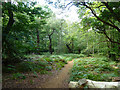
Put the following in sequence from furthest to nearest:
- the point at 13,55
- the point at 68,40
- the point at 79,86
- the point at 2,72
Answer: the point at 68,40
the point at 13,55
the point at 2,72
the point at 79,86

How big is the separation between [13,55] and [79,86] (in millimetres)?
5129

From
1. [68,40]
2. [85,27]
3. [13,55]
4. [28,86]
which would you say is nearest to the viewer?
[28,86]

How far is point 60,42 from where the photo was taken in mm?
19531

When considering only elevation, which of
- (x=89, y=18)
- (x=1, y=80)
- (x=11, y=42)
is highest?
(x=89, y=18)

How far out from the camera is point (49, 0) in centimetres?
624

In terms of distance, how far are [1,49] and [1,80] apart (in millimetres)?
2105

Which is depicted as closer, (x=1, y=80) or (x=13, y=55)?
(x=1, y=80)

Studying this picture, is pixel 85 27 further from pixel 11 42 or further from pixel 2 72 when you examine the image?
pixel 2 72

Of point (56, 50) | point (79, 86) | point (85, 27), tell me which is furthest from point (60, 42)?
point (79, 86)

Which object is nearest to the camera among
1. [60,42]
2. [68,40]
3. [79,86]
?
[79,86]

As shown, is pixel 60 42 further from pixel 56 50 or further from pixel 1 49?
pixel 1 49

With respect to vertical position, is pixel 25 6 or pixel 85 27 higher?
pixel 25 6

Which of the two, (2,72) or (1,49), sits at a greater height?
(1,49)

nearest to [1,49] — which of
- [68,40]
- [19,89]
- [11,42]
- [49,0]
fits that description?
[11,42]
